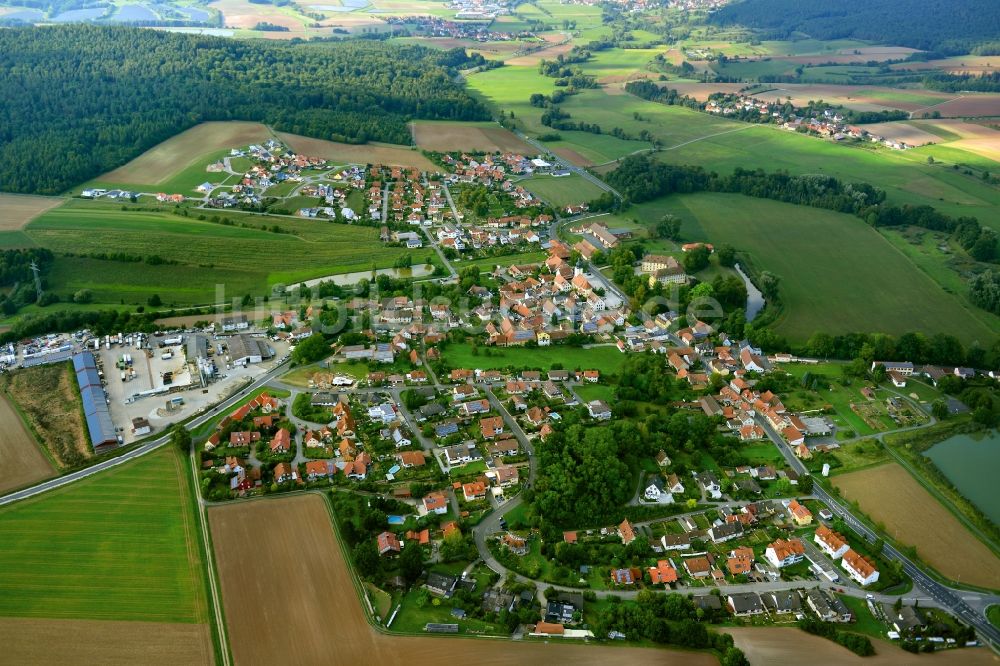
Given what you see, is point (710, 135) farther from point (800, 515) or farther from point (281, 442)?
point (281, 442)

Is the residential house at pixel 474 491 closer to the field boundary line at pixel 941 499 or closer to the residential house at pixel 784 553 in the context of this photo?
the residential house at pixel 784 553

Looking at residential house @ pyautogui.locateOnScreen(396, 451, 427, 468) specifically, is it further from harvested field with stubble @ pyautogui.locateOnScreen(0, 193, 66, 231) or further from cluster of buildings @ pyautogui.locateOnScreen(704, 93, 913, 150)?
cluster of buildings @ pyautogui.locateOnScreen(704, 93, 913, 150)

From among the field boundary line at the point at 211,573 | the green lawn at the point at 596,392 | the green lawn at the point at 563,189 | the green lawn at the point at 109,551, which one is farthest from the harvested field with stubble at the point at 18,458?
the green lawn at the point at 563,189

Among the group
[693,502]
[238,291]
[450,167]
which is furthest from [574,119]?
[693,502]

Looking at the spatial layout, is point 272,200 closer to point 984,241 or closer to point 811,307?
point 811,307

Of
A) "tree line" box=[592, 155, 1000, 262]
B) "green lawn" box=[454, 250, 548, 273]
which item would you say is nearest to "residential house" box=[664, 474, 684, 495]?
"green lawn" box=[454, 250, 548, 273]
